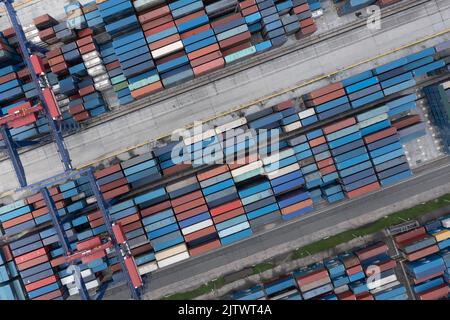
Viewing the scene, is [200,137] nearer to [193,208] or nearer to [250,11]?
[193,208]

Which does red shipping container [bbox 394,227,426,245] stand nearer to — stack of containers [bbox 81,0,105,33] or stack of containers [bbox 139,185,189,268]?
stack of containers [bbox 139,185,189,268]

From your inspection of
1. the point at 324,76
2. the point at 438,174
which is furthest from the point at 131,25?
the point at 438,174

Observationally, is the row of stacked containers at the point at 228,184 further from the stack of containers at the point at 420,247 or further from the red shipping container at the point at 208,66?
the stack of containers at the point at 420,247

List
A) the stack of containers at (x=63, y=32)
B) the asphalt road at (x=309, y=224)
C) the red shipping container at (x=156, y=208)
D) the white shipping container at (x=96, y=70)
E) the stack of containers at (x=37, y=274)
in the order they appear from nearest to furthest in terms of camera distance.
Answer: the stack of containers at (x=63, y=32)
the white shipping container at (x=96, y=70)
the red shipping container at (x=156, y=208)
the stack of containers at (x=37, y=274)
the asphalt road at (x=309, y=224)

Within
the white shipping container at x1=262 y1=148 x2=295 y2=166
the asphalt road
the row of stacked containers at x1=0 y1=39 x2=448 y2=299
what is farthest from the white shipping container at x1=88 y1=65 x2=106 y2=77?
the asphalt road

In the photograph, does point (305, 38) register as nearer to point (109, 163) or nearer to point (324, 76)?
point (324, 76)

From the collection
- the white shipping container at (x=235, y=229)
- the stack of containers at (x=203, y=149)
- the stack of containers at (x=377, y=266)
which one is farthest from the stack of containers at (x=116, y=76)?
the stack of containers at (x=377, y=266)

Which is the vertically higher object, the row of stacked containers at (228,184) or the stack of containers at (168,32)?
the stack of containers at (168,32)
